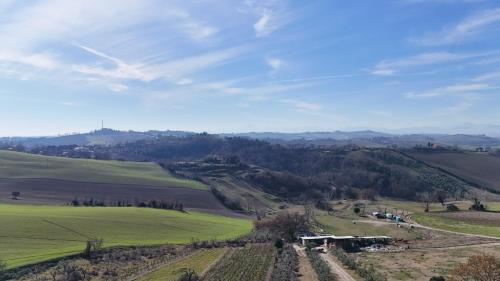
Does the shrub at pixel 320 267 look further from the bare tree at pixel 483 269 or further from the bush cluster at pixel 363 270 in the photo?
the bare tree at pixel 483 269

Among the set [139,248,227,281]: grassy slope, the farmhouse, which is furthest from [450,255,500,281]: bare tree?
the farmhouse

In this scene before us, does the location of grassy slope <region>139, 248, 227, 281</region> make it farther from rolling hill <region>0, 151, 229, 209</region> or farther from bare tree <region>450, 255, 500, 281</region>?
rolling hill <region>0, 151, 229, 209</region>

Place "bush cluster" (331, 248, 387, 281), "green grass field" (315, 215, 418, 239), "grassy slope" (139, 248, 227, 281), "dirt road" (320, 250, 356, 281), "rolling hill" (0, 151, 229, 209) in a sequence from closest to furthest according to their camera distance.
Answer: "bush cluster" (331, 248, 387, 281) → "grassy slope" (139, 248, 227, 281) → "dirt road" (320, 250, 356, 281) → "green grass field" (315, 215, 418, 239) → "rolling hill" (0, 151, 229, 209)

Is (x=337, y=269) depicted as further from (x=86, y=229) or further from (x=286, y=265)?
(x=86, y=229)

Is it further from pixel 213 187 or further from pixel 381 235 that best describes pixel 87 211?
pixel 213 187

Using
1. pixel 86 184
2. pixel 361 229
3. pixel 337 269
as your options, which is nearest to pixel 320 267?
pixel 337 269

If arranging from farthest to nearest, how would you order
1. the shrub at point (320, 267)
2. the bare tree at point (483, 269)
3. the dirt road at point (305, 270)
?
1. the dirt road at point (305, 270)
2. the shrub at point (320, 267)
3. the bare tree at point (483, 269)

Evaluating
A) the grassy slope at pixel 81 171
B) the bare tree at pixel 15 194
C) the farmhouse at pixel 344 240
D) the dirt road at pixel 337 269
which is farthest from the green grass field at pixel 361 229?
the bare tree at pixel 15 194
